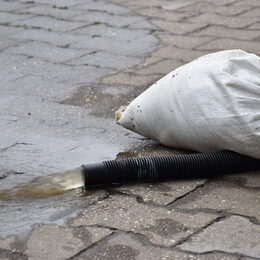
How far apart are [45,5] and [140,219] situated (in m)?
4.22

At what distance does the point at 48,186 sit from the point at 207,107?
79 cm

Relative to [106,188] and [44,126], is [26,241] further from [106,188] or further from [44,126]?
[44,126]

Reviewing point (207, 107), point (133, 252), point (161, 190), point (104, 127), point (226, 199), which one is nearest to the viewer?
point (133, 252)

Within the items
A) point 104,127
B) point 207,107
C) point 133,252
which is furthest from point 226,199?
point 104,127

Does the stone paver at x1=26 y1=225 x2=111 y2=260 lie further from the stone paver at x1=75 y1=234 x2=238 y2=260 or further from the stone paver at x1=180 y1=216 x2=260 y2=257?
the stone paver at x1=180 y1=216 x2=260 y2=257

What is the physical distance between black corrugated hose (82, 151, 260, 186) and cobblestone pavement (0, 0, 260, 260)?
1.9 inches

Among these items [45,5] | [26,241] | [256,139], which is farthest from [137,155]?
[45,5]

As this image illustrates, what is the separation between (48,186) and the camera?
131 inches

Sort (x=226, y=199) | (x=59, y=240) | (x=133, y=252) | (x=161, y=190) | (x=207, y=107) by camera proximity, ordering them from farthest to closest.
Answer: (x=207, y=107) < (x=161, y=190) < (x=226, y=199) < (x=59, y=240) < (x=133, y=252)

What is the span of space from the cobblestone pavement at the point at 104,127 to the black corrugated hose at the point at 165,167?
47 millimetres

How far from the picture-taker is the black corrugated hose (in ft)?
10.8

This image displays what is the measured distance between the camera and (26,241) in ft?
9.37

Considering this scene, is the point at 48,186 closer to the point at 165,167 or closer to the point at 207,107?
the point at 165,167

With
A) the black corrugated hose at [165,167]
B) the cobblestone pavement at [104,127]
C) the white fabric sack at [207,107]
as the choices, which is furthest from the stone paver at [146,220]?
the white fabric sack at [207,107]
